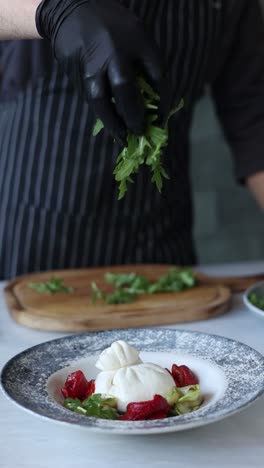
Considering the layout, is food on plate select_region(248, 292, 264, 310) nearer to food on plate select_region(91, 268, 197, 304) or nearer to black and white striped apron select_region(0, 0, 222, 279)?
food on plate select_region(91, 268, 197, 304)

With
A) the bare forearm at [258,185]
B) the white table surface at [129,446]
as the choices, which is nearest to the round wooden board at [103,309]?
the white table surface at [129,446]

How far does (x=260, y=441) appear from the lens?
37.7 inches

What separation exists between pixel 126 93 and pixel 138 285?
0.62m

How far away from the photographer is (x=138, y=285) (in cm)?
154

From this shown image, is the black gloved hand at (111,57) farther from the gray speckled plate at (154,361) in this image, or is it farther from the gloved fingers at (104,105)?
the gray speckled plate at (154,361)

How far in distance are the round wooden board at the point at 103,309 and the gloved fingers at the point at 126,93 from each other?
472 millimetres

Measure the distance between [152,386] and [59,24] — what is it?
483 millimetres

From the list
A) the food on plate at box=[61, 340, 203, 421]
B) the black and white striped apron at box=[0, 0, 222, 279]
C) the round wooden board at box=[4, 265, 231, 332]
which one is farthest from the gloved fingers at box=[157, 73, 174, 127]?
the black and white striped apron at box=[0, 0, 222, 279]

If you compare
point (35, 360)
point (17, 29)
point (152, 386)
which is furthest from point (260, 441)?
point (17, 29)

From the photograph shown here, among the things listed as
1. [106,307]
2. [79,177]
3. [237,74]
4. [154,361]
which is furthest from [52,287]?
[237,74]

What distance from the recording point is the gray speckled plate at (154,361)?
35.0 inches

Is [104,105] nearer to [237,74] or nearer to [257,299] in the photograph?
[257,299]

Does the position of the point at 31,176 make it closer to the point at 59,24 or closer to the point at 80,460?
the point at 59,24

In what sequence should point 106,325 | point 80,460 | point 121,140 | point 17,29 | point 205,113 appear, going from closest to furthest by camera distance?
point 80,460 < point 121,140 < point 17,29 < point 106,325 < point 205,113
